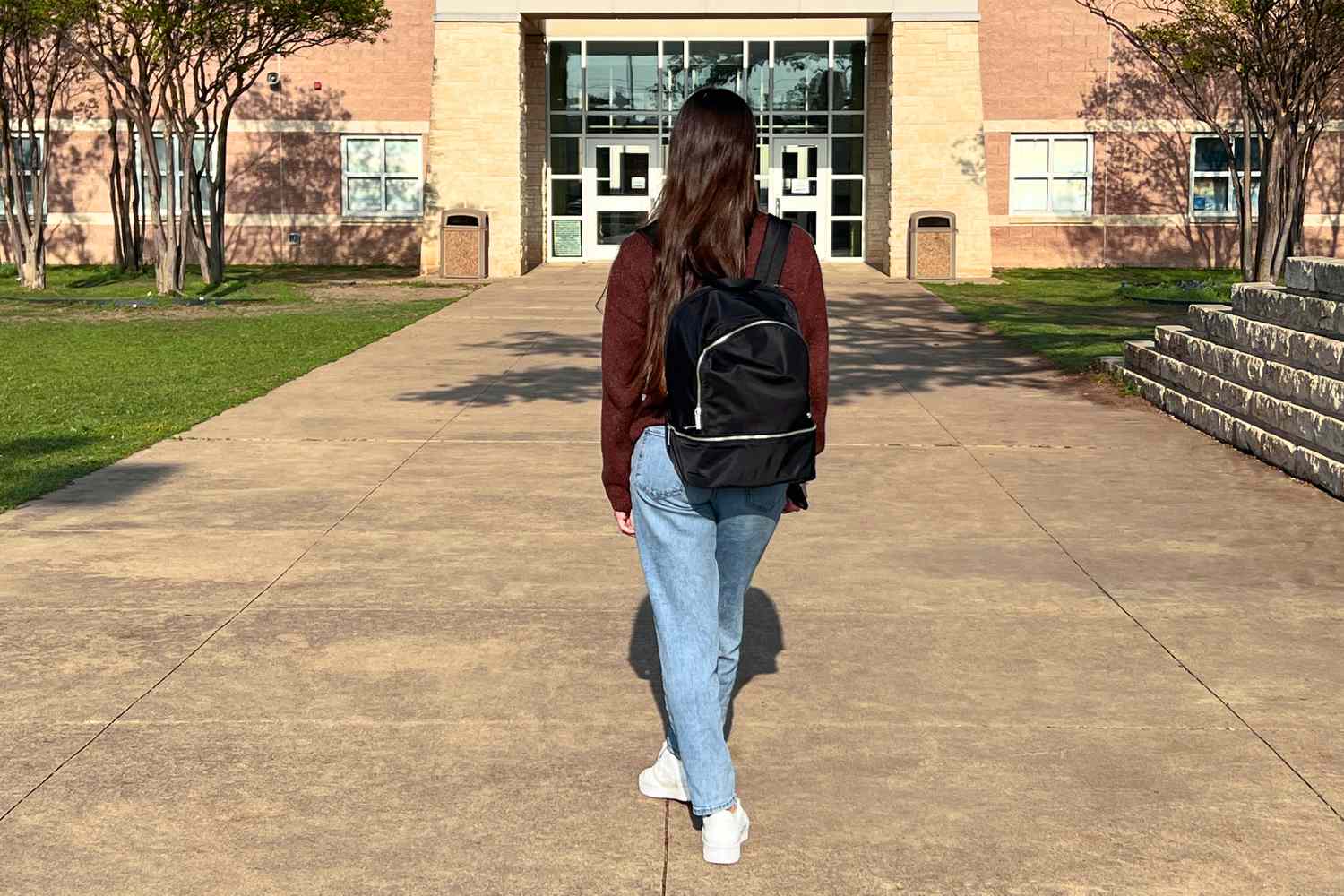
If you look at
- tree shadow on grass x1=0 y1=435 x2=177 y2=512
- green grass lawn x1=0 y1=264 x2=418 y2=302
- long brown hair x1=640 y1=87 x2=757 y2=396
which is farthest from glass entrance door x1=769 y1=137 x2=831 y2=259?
long brown hair x1=640 y1=87 x2=757 y2=396

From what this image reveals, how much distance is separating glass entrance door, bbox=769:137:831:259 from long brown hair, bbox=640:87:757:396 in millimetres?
32671

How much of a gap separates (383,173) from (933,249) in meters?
13.9

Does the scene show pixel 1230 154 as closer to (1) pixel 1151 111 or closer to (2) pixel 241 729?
(1) pixel 1151 111

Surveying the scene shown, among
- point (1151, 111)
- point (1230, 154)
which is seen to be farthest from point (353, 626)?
point (1151, 111)

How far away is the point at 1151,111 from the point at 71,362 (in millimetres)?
27203

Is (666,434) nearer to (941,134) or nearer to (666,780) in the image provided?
(666,780)

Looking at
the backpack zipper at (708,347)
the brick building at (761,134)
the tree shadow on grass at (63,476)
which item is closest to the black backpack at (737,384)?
the backpack zipper at (708,347)

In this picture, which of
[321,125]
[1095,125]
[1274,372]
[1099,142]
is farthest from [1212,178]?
[1274,372]

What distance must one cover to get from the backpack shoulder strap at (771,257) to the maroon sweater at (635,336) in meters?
0.01

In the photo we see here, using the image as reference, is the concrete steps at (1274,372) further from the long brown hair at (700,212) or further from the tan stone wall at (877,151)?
the tan stone wall at (877,151)

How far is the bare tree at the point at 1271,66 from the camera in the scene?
2408 centimetres

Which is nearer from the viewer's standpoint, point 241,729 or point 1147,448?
point 241,729

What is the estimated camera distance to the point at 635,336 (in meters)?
4.05

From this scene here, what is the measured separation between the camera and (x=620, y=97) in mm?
36031
